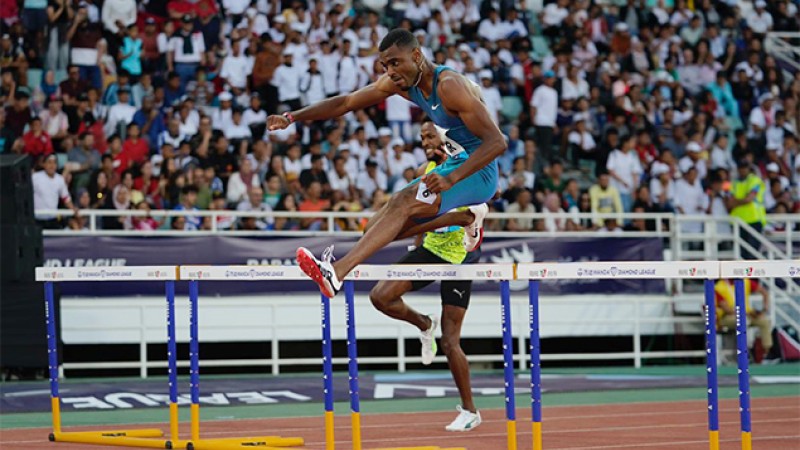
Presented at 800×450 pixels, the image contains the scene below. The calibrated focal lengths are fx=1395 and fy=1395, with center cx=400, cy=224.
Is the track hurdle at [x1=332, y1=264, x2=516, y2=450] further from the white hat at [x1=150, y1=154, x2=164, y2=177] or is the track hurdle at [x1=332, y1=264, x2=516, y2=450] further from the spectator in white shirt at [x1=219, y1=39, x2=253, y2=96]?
the spectator in white shirt at [x1=219, y1=39, x2=253, y2=96]

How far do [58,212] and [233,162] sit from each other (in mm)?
3338

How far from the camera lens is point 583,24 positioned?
25.0m

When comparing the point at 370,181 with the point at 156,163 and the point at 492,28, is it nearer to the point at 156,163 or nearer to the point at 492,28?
the point at 156,163

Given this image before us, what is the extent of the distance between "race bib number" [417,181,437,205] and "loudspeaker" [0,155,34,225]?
8.06m

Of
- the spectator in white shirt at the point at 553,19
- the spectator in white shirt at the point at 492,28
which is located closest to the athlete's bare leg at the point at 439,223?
the spectator in white shirt at the point at 492,28

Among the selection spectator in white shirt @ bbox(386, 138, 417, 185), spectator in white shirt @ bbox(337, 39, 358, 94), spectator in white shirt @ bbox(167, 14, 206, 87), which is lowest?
spectator in white shirt @ bbox(386, 138, 417, 185)

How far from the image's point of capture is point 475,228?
1062cm

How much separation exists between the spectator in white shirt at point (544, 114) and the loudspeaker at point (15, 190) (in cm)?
923

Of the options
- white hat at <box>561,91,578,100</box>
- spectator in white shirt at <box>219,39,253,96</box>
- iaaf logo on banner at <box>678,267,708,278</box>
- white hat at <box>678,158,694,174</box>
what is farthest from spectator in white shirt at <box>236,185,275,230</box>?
iaaf logo on banner at <box>678,267,708,278</box>

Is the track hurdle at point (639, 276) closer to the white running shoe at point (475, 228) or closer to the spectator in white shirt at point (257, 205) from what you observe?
the white running shoe at point (475, 228)

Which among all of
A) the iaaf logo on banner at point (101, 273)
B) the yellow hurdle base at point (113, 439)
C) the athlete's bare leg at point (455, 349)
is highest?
the iaaf logo on banner at point (101, 273)

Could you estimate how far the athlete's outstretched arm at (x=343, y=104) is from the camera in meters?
9.98

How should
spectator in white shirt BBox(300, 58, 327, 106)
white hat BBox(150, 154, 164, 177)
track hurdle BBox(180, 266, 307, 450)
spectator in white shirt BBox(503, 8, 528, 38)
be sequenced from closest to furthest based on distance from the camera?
1. track hurdle BBox(180, 266, 307, 450)
2. white hat BBox(150, 154, 164, 177)
3. spectator in white shirt BBox(300, 58, 327, 106)
4. spectator in white shirt BBox(503, 8, 528, 38)

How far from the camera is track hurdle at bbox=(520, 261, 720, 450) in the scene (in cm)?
870
